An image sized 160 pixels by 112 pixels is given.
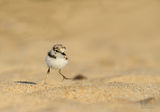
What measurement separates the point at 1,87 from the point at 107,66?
8166 millimetres

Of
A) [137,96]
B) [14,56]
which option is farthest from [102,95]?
[14,56]

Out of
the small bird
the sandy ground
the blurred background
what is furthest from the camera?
the blurred background

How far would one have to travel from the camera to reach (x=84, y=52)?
16.0 metres

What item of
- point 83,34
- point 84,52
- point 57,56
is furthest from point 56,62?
point 83,34

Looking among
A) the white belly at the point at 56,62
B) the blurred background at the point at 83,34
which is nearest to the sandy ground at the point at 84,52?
the blurred background at the point at 83,34

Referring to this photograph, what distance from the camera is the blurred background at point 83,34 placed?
46.5 ft

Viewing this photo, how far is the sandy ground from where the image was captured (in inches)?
201

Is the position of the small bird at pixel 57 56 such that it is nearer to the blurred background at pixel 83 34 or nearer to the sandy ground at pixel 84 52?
the sandy ground at pixel 84 52

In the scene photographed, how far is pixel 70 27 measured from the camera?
62.2 ft

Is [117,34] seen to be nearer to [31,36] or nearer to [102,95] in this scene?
[31,36]

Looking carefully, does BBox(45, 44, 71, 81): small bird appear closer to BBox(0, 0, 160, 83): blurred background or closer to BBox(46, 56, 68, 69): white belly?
BBox(46, 56, 68, 69): white belly

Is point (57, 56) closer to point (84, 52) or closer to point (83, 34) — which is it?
point (84, 52)

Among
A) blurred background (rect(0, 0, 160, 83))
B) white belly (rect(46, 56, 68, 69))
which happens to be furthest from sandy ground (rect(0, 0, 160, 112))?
white belly (rect(46, 56, 68, 69))

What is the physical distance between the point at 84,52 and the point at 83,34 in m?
2.40
